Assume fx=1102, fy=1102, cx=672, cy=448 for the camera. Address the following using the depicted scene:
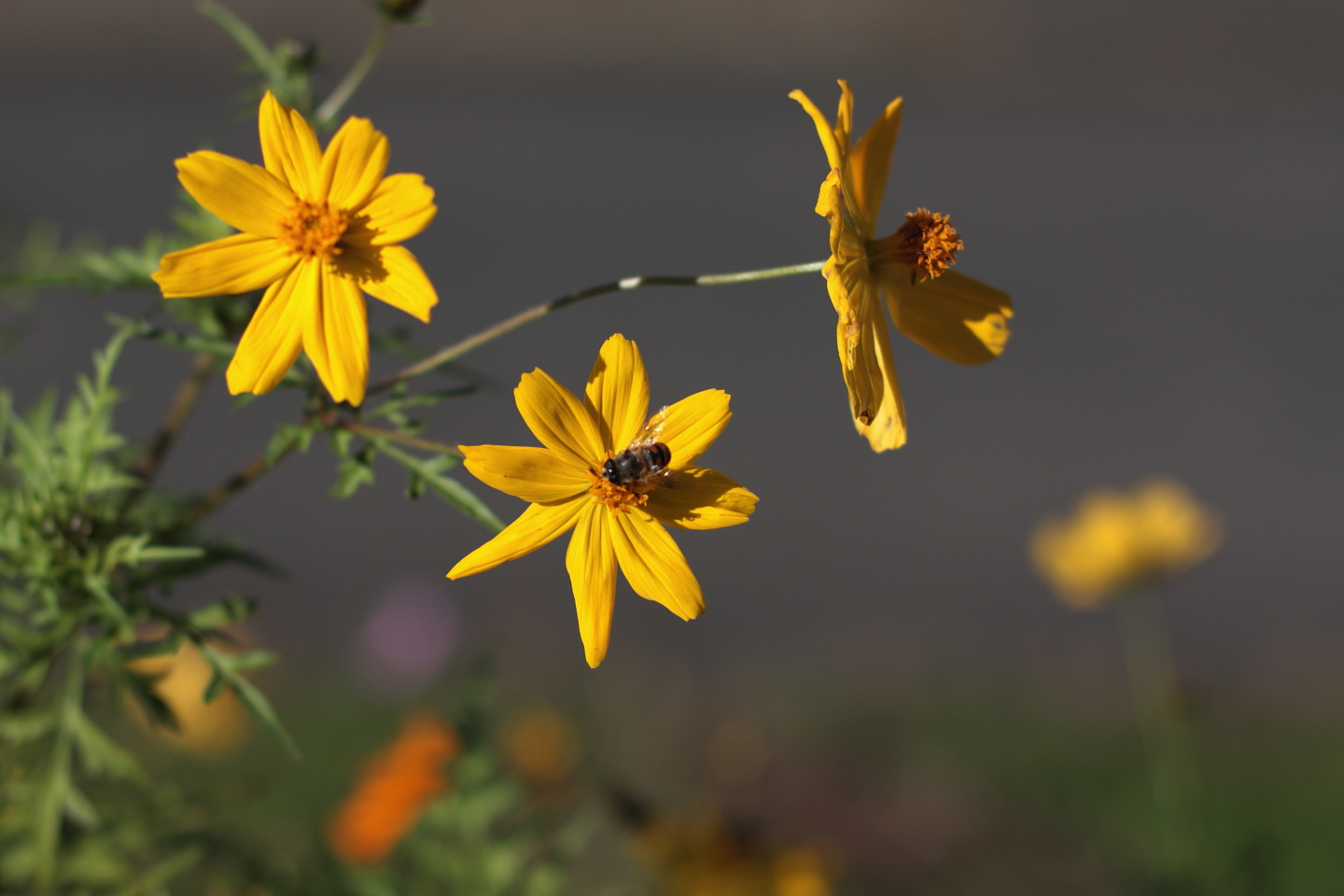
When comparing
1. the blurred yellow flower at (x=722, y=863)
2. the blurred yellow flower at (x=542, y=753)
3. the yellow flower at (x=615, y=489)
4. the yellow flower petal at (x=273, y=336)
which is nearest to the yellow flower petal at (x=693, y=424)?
the yellow flower at (x=615, y=489)

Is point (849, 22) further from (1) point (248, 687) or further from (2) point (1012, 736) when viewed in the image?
(1) point (248, 687)

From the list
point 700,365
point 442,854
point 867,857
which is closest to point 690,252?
point 700,365

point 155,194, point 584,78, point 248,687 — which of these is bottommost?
point 248,687

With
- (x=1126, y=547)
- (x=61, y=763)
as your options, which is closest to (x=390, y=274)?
(x=61, y=763)

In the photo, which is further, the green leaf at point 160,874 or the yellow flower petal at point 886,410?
the green leaf at point 160,874

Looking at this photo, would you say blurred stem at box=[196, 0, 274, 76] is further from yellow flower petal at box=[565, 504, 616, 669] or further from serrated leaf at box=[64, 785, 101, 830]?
serrated leaf at box=[64, 785, 101, 830]

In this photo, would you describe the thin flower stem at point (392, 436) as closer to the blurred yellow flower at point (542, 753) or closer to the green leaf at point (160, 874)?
the green leaf at point (160, 874)
